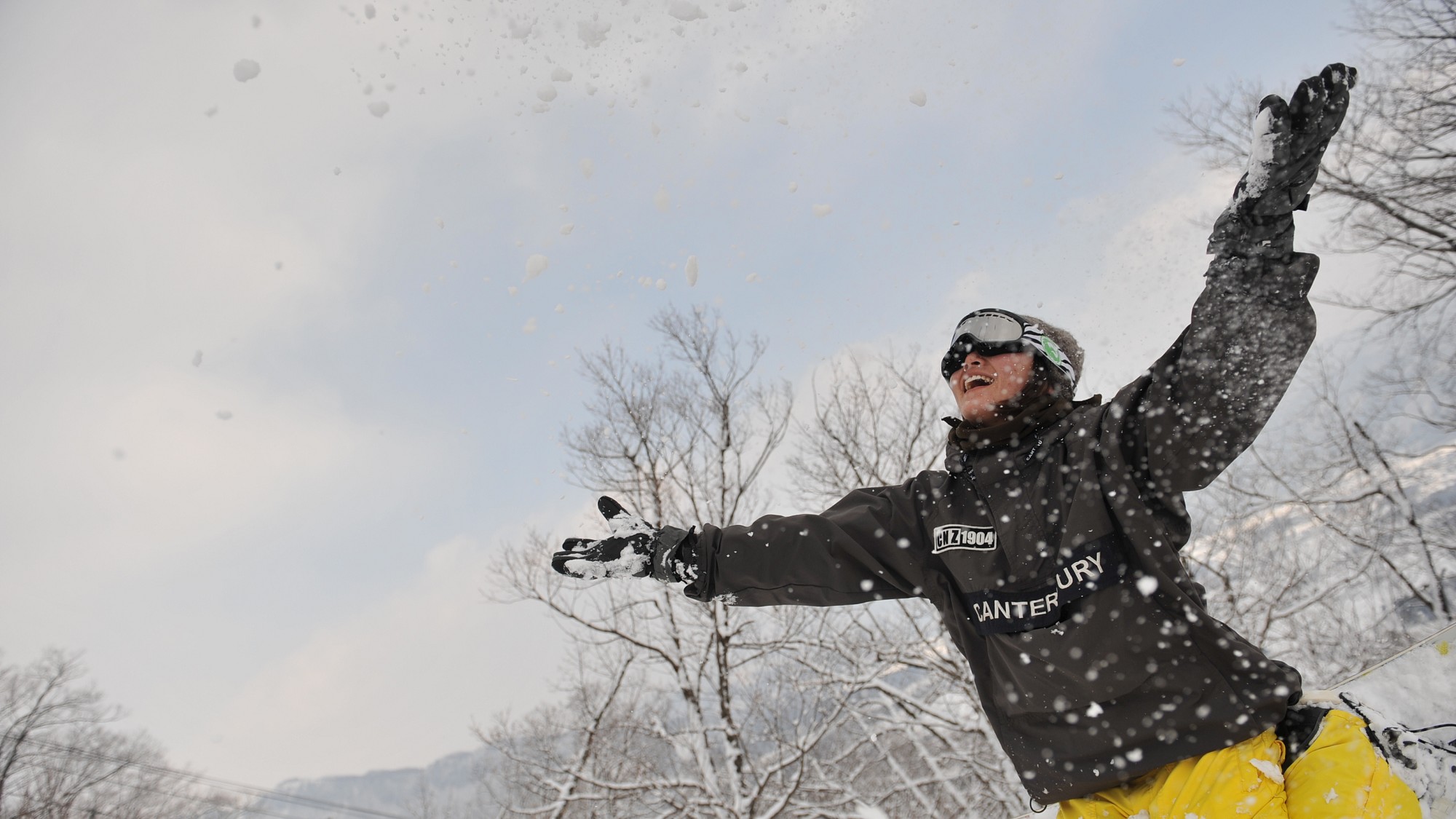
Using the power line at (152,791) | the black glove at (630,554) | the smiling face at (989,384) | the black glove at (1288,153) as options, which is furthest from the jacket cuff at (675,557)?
the power line at (152,791)

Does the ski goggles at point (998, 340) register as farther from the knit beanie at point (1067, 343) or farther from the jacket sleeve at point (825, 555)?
the jacket sleeve at point (825, 555)

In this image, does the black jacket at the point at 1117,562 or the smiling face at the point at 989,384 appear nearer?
the black jacket at the point at 1117,562

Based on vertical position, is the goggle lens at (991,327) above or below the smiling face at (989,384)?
above

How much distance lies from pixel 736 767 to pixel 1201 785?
9098 mm

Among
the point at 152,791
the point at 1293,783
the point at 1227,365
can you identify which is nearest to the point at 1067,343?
the point at 1227,365

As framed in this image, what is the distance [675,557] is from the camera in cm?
220

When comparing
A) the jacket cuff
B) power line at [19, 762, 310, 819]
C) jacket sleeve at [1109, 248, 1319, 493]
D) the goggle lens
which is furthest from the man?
power line at [19, 762, 310, 819]

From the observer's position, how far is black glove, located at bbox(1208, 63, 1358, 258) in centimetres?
148

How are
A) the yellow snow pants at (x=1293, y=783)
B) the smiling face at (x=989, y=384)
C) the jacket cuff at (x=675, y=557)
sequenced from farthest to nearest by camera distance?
1. the jacket cuff at (x=675, y=557)
2. the smiling face at (x=989, y=384)
3. the yellow snow pants at (x=1293, y=783)

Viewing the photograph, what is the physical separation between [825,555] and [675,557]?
0.49 meters

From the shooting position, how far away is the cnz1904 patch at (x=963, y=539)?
1789 mm

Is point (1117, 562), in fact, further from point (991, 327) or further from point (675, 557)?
point (675, 557)

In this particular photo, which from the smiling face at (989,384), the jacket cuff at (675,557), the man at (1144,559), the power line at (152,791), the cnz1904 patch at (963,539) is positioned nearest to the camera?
the man at (1144,559)

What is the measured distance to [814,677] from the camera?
1082 cm
